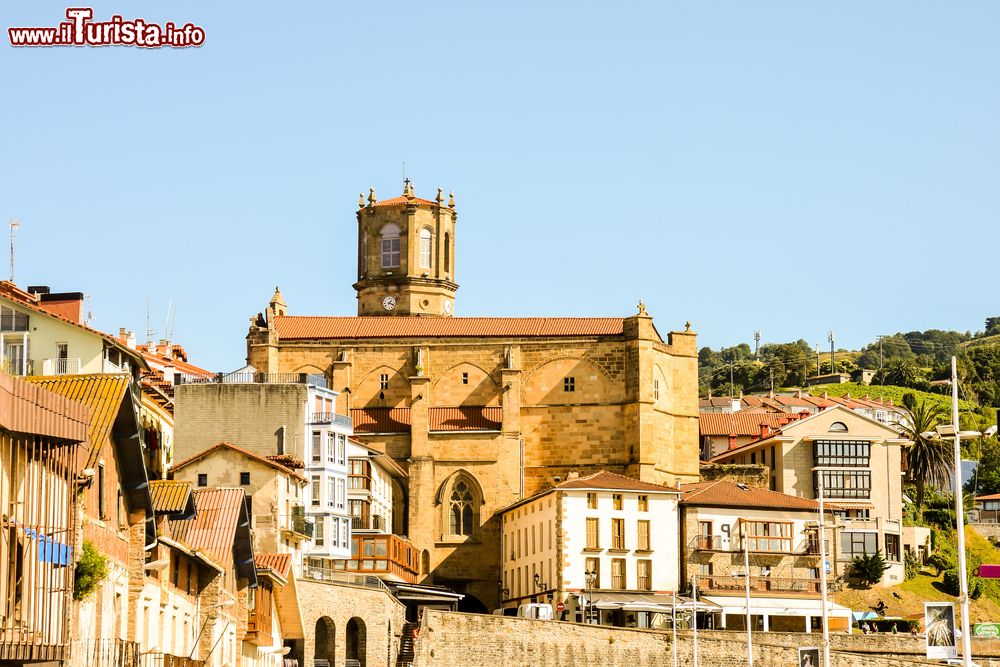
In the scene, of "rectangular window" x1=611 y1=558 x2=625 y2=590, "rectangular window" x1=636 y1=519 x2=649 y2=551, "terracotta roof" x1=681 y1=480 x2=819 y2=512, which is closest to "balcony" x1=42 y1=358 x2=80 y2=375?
"rectangular window" x1=611 y1=558 x2=625 y2=590

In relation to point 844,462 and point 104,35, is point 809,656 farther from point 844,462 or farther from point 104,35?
point 844,462

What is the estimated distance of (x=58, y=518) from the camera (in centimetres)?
2711

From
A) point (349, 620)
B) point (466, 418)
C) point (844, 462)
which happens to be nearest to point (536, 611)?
point (349, 620)

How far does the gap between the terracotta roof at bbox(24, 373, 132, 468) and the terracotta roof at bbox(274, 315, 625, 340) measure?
81532 mm

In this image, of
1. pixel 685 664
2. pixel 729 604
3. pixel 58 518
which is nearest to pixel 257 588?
pixel 58 518

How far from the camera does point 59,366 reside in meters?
59.6

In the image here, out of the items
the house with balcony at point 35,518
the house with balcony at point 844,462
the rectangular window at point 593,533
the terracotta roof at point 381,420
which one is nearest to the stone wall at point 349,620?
the rectangular window at point 593,533

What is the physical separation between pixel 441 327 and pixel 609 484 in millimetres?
22175

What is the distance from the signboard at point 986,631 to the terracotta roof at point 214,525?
6147cm

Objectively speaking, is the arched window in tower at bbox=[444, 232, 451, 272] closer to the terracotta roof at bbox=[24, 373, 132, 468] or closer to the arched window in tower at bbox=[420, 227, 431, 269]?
the arched window in tower at bbox=[420, 227, 431, 269]

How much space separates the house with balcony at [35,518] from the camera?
78.7 feet

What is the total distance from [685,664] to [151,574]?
50762 mm

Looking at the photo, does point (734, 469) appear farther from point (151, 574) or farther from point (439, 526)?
point (151, 574)

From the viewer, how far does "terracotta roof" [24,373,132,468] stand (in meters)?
29.8
